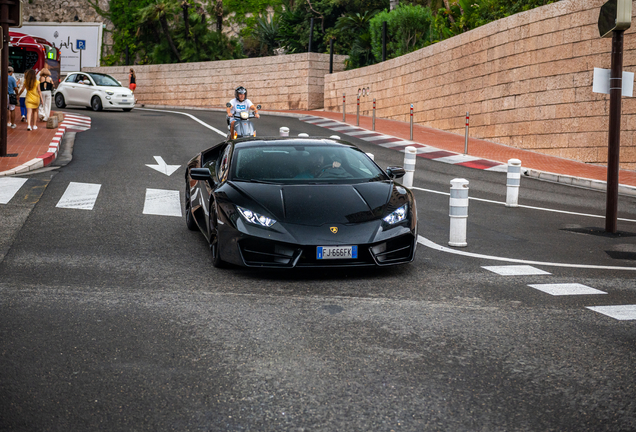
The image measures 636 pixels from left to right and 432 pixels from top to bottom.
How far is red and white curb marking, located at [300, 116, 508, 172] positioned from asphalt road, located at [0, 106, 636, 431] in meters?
9.21

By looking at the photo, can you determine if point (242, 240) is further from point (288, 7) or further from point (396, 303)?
point (288, 7)

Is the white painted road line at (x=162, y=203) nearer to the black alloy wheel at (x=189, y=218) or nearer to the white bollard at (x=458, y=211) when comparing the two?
the black alloy wheel at (x=189, y=218)

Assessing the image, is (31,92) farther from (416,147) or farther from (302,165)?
(302,165)

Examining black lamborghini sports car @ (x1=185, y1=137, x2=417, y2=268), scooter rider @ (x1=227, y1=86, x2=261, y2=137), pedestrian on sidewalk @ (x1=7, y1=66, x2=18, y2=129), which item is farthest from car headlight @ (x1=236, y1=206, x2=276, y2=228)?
pedestrian on sidewalk @ (x1=7, y1=66, x2=18, y2=129)

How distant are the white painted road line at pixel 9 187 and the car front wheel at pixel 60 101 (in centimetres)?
2136

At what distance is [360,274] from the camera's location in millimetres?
7234

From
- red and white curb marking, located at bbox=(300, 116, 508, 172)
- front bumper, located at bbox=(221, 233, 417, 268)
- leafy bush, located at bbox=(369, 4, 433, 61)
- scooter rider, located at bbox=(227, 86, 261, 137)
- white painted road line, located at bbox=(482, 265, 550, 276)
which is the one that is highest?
leafy bush, located at bbox=(369, 4, 433, 61)

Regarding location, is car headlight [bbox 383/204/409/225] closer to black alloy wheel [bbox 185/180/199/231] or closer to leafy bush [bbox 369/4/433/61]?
black alloy wheel [bbox 185/180/199/231]

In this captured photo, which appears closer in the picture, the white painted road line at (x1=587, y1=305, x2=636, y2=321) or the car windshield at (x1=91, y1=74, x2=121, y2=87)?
the white painted road line at (x1=587, y1=305, x2=636, y2=321)

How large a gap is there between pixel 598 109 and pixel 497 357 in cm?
1566

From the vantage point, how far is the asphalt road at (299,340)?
3.78 m

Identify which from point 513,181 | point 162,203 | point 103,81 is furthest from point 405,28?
point 162,203

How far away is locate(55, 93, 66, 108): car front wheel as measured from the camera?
1309 inches

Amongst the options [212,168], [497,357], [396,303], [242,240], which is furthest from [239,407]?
[212,168]
